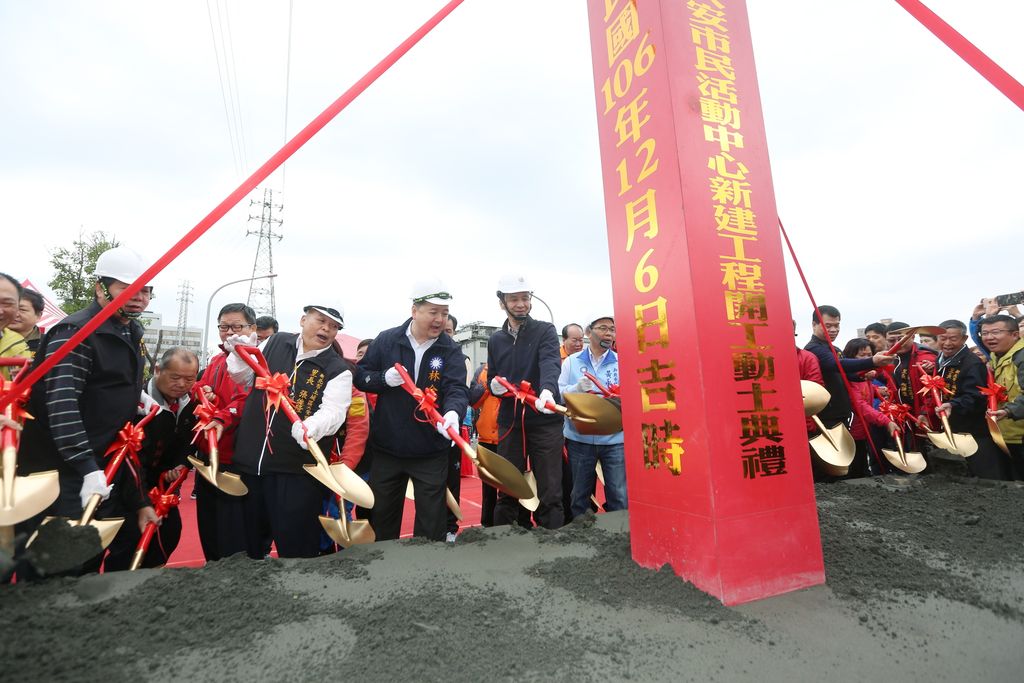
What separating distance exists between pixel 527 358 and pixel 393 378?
1055mm

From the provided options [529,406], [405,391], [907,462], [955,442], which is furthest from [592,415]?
[955,442]

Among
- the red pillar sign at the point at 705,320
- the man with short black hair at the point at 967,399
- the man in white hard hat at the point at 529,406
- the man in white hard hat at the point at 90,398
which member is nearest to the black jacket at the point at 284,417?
the man in white hard hat at the point at 90,398

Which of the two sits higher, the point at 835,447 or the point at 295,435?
the point at 295,435

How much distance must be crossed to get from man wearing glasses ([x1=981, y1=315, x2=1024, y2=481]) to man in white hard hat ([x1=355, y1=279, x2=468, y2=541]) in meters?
4.17

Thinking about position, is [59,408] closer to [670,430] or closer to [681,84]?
[670,430]

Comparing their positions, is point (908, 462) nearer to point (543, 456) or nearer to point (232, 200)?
point (543, 456)

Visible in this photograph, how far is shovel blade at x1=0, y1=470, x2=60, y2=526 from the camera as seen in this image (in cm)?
151

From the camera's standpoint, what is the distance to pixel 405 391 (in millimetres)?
2826

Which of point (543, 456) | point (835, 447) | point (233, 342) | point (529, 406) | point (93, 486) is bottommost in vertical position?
point (835, 447)

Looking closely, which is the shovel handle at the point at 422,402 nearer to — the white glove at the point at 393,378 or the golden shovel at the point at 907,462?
the white glove at the point at 393,378

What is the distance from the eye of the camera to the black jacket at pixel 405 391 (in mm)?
2764

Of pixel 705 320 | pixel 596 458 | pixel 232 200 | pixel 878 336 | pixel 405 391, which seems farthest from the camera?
pixel 878 336

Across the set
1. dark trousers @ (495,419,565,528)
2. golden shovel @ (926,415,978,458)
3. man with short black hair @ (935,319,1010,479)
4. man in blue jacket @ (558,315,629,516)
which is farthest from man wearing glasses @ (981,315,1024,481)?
dark trousers @ (495,419,565,528)

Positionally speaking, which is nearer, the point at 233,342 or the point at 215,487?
the point at 233,342
